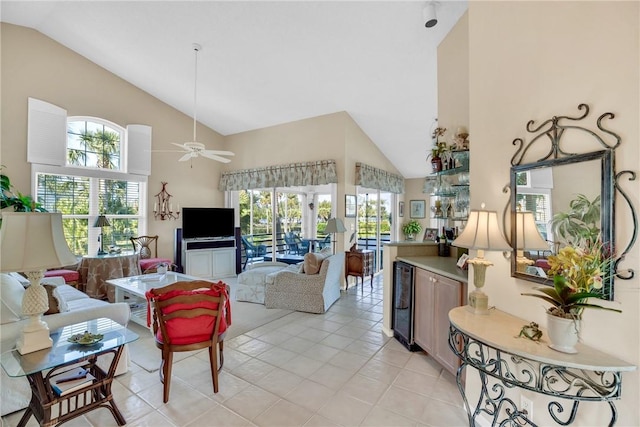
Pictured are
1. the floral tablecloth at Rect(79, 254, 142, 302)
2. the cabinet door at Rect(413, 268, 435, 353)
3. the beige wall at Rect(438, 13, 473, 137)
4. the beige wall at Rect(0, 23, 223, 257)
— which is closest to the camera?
the cabinet door at Rect(413, 268, 435, 353)

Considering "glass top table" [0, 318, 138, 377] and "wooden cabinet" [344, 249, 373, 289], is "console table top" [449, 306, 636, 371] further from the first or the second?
"wooden cabinet" [344, 249, 373, 289]

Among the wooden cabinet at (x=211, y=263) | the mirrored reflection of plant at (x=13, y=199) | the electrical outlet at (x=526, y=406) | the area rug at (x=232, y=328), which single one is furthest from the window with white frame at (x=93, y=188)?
the electrical outlet at (x=526, y=406)

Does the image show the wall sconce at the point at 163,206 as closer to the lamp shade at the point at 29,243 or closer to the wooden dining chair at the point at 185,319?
the wooden dining chair at the point at 185,319

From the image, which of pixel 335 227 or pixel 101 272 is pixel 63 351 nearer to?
pixel 101 272

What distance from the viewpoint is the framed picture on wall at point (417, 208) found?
8.10 meters

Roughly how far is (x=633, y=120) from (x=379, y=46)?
294 cm

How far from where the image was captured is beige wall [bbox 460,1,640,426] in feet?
4.11

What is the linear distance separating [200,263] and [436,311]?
16.7 feet

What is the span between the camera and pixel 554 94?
61.5 inches

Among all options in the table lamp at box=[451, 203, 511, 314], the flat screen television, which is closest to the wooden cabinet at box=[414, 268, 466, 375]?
the table lamp at box=[451, 203, 511, 314]

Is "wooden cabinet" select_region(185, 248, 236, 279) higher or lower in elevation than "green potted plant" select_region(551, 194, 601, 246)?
lower

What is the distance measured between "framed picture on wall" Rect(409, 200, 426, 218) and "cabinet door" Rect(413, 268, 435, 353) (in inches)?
212

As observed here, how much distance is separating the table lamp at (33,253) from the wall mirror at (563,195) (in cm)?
279

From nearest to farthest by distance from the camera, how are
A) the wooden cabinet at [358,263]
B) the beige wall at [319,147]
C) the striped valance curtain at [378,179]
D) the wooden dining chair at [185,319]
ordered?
the wooden dining chair at [185,319], the wooden cabinet at [358,263], the beige wall at [319,147], the striped valance curtain at [378,179]
